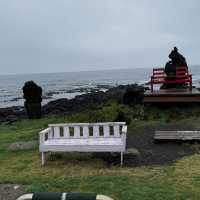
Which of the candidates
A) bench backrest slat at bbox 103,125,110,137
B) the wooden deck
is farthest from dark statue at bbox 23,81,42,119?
bench backrest slat at bbox 103,125,110,137

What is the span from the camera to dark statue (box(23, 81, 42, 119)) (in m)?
18.8

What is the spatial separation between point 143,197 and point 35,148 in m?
5.04

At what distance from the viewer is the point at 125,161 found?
777 cm

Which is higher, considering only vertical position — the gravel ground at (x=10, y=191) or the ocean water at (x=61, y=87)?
the gravel ground at (x=10, y=191)

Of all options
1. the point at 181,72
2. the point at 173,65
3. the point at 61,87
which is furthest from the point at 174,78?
the point at 61,87

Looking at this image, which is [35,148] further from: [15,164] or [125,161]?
[125,161]

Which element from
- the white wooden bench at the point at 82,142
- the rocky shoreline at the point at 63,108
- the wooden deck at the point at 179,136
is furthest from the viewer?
the rocky shoreline at the point at 63,108

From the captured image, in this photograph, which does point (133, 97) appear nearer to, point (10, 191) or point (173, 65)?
point (173, 65)

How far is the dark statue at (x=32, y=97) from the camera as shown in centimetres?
1883

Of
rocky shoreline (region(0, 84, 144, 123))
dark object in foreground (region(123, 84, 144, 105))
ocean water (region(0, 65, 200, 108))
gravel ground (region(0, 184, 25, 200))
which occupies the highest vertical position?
dark object in foreground (region(123, 84, 144, 105))

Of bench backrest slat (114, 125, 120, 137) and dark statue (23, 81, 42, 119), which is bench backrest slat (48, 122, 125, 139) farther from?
dark statue (23, 81, 42, 119)

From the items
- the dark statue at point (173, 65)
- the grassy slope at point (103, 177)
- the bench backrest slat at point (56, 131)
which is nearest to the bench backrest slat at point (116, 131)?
the grassy slope at point (103, 177)

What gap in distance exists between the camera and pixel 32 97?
19188 millimetres

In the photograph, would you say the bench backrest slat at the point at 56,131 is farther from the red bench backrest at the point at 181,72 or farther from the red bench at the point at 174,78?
the red bench backrest at the point at 181,72
